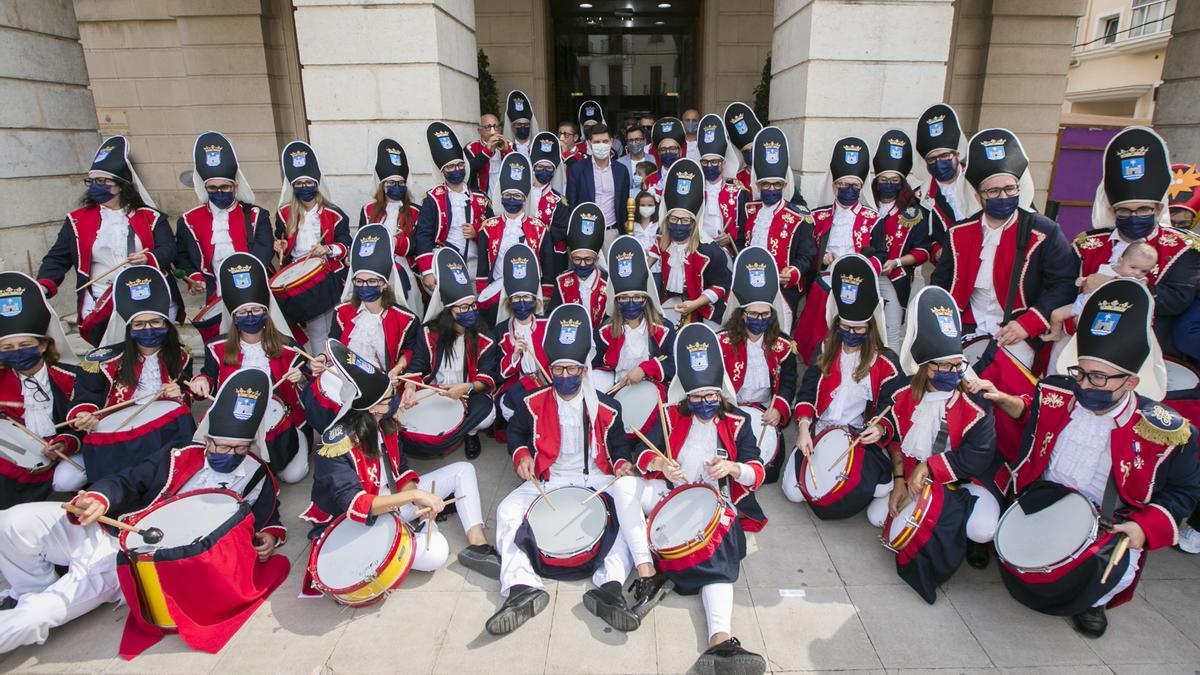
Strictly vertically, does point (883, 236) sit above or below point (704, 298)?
above

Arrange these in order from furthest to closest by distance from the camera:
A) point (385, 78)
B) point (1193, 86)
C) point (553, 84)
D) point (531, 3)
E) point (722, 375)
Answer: point (553, 84) < point (531, 3) < point (1193, 86) < point (385, 78) < point (722, 375)

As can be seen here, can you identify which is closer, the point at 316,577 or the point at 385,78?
the point at 316,577

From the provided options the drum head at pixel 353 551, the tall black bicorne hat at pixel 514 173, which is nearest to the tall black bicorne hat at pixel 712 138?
the tall black bicorne hat at pixel 514 173

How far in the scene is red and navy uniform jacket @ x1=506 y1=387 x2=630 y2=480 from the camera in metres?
4.13

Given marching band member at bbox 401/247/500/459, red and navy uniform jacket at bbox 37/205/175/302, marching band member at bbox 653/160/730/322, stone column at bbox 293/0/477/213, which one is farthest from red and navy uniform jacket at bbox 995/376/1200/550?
red and navy uniform jacket at bbox 37/205/175/302

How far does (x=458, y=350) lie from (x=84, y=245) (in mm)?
3363

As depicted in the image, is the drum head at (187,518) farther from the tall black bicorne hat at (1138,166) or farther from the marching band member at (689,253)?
the tall black bicorne hat at (1138,166)

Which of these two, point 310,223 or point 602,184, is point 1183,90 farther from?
point 310,223

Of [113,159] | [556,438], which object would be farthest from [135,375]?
[556,438]

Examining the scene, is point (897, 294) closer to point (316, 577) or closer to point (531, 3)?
point (316, 577)

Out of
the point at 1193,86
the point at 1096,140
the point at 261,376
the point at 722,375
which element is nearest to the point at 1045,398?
the point at 722,375

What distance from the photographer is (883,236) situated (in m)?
5.50

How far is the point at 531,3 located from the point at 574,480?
33.6 feet

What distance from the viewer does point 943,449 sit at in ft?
12.1
